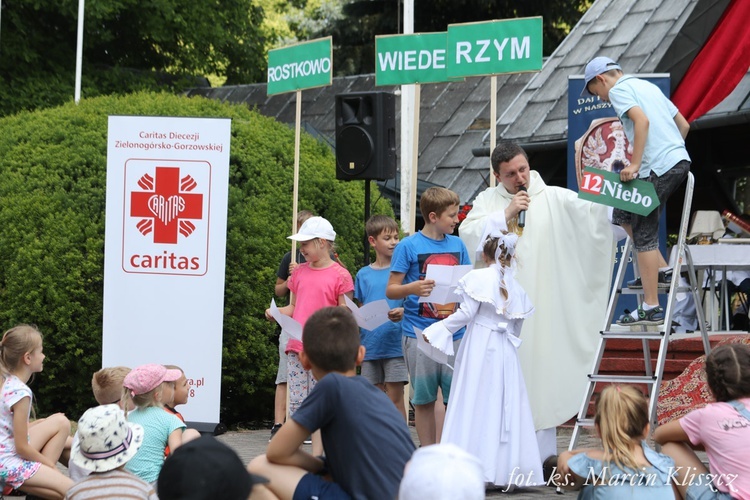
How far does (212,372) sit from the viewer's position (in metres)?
9.24

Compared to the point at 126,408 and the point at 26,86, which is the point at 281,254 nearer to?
the point at 126,408

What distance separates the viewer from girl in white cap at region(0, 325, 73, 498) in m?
5.94

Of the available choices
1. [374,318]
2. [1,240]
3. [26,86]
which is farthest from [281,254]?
[26,86]

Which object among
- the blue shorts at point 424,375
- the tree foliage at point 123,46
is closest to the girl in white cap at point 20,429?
the blue shorts at point 424,375

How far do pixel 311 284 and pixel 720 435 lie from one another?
3.79 metres

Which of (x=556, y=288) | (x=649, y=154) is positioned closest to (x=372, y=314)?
(x=556, y=288)

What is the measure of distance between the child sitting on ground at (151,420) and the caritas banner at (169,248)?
3.23m

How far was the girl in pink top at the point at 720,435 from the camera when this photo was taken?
16.8 feet

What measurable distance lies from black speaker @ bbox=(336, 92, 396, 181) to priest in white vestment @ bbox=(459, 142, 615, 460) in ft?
9.69

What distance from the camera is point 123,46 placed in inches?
1085

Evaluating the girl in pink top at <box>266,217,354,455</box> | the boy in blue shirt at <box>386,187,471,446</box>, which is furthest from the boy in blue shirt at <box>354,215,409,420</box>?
the boy in blue shirt at <box>386,187,471,446</box>

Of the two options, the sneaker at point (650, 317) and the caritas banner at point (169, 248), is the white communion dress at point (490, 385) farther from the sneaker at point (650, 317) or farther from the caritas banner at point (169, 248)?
the caritas banner at point (169, 248)

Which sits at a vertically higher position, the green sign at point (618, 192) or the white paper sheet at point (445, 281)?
the green sign at point (618, 192)

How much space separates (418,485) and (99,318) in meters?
7.35
